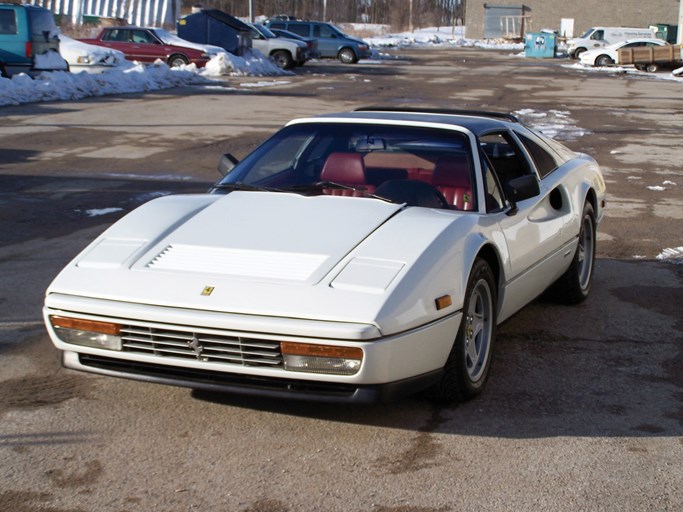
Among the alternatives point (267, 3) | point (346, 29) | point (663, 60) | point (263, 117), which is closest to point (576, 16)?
point (346, 29)

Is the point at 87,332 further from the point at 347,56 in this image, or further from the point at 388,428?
the point at 347,56

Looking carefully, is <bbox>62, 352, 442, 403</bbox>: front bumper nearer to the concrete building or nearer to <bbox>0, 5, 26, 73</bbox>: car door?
<bbox>0, 5, 26, 73</bbox>: car door

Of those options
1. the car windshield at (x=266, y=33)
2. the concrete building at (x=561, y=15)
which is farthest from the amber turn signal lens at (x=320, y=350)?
the concrete building at (x=561, y=15)

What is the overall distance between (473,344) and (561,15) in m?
88.7

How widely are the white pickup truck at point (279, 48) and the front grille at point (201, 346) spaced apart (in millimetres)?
34701

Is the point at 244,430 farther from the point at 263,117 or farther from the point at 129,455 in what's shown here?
the point at 263,117

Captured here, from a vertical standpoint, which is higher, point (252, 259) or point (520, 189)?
point (520, 189)

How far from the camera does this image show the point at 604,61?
47062mm

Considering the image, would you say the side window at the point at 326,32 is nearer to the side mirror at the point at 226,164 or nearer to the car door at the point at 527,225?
the car door at the point at 527,225

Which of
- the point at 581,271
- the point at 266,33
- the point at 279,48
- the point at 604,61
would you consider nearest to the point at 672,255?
the point at 581,271

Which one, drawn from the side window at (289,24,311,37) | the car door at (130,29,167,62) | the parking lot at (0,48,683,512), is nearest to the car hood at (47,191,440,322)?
the parking lot at (0,48,683,512)

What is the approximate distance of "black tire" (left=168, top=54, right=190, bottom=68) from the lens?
32.6 m

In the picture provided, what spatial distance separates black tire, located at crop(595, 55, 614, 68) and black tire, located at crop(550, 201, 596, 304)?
4222 centimetres

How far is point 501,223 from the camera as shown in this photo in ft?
16.9
